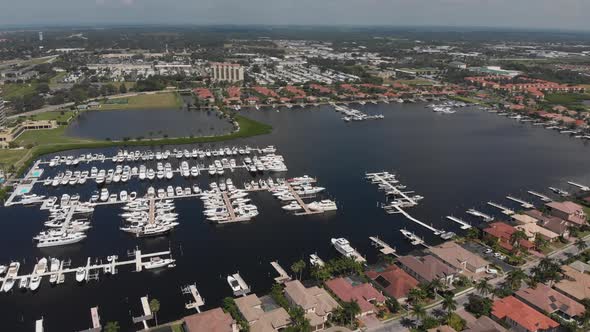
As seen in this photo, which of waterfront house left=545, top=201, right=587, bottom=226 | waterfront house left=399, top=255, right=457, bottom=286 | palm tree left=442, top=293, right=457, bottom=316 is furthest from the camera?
waterfront house left=545, top=201, right=587, bottom=226

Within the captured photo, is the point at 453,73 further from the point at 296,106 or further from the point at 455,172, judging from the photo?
the point at 455,172

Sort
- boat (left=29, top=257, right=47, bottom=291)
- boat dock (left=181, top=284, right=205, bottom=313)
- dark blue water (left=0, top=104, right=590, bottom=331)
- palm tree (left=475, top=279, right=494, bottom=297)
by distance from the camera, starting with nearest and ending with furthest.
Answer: palm tree (left=475, top=279, right=494, bottom=297)
boat dock (left=181, top=284, right=205, bottom=313)
dark blue water (left=0, top=104, right=590, bottom=331)
boat (left=29, top=257, right=47, bottom=291)

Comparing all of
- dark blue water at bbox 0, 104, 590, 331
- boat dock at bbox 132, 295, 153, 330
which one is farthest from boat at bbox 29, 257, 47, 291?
boat dock at bbox 132, 295, 153, 330

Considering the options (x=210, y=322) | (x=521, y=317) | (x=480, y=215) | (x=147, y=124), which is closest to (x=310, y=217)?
(x=480, y=215)

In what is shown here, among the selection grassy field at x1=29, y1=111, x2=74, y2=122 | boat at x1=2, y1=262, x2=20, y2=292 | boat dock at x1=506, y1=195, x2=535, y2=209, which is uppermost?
grassy field at x1=29, y1=111, x2=74, y2=122

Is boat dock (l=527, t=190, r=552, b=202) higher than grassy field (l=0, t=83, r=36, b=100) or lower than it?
lower

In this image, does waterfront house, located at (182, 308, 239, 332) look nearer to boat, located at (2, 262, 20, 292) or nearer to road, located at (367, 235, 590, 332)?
road, located at (367, 235, 590, 332)

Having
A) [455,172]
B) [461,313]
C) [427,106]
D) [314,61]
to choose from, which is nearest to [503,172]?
[455,172]

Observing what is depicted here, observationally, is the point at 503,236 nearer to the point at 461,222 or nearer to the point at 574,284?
the point at 461,222
